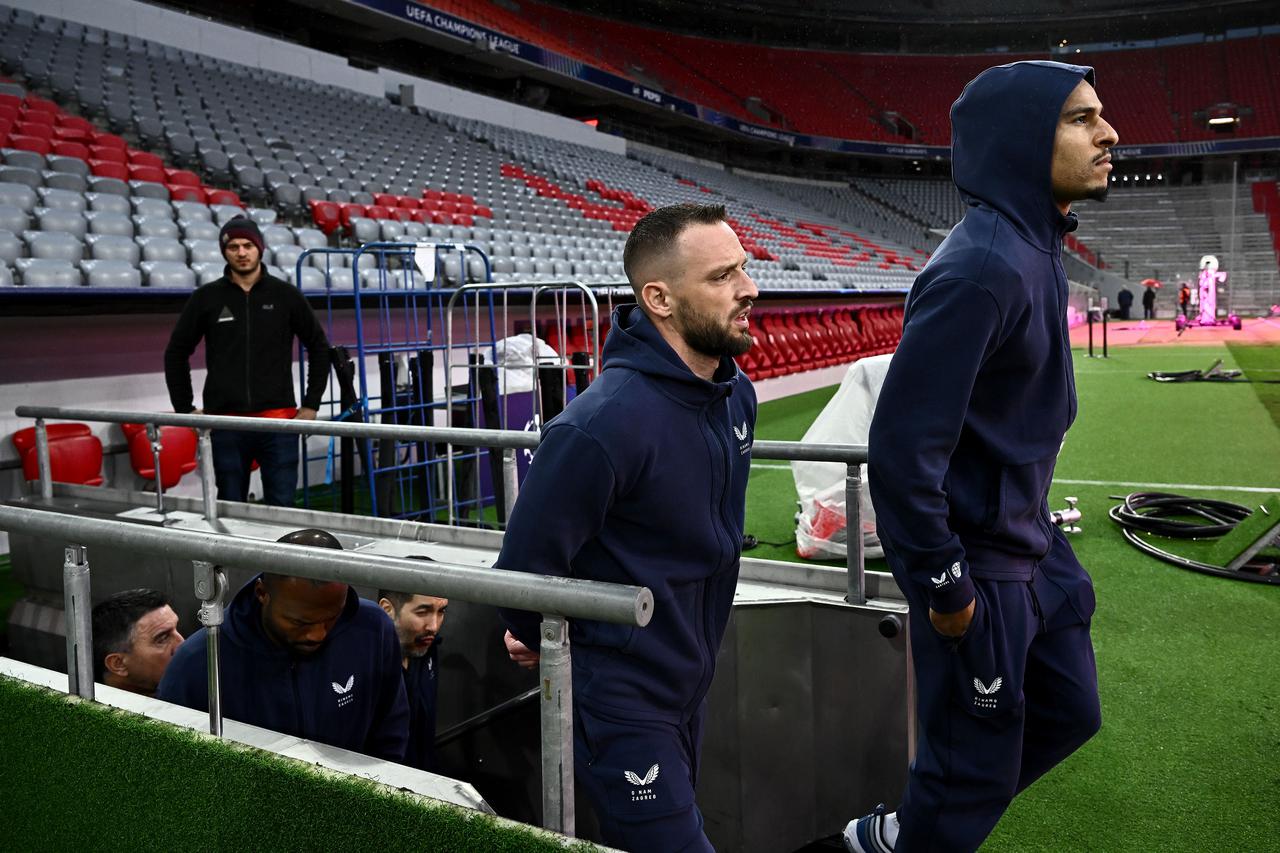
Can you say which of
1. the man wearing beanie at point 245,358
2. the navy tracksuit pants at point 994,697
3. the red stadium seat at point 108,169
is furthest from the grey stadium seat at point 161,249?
the navy tracksuit pants at point 994,697

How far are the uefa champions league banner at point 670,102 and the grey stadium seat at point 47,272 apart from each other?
1385 cm

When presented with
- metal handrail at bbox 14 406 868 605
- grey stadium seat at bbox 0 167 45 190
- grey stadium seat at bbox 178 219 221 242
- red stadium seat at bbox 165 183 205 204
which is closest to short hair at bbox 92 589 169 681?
metal handrail at bbox 14 406 868 605

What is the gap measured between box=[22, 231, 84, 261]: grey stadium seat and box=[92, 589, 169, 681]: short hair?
517 centimetres

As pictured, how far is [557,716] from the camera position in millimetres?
1412

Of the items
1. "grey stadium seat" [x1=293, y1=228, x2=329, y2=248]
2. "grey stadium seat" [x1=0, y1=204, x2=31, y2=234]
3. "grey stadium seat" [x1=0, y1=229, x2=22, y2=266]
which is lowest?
"grey stadium seat" [x1=0, y1=229, x2=22, y2=266]

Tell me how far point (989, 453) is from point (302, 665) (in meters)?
1.80

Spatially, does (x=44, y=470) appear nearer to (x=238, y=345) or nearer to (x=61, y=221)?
(x=238, y=345)

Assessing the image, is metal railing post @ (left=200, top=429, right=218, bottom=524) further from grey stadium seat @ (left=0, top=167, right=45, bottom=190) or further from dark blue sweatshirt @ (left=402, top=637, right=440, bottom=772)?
grey stadium seat @ (left=0, top=167, right=45, bottom=190)

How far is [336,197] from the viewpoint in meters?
12.5

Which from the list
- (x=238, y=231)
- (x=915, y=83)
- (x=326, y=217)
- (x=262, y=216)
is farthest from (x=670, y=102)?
(x=238, y=231)

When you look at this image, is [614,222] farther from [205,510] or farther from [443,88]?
[205,510]

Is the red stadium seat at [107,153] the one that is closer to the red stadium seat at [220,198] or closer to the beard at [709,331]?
the red stadium seat at [220,198]

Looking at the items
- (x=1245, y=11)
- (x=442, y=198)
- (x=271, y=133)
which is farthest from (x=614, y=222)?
(x=1245, y=11)

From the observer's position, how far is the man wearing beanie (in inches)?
193
